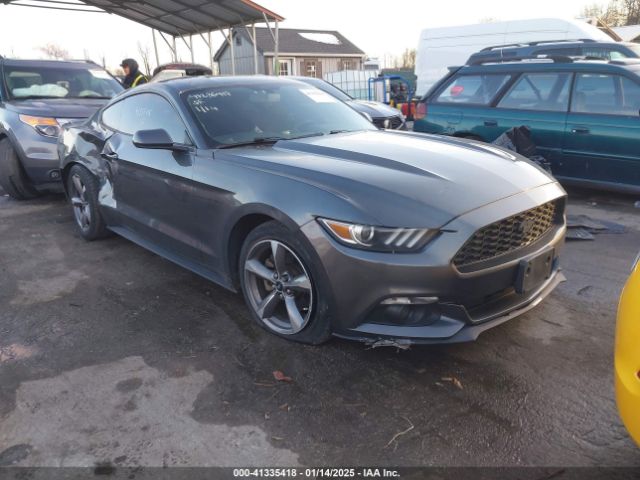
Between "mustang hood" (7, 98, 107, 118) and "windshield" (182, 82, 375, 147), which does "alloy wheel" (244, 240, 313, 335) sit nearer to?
"windshield" (182, 82, 375, 147)

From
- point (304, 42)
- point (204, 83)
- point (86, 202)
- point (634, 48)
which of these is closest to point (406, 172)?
point (204, 83)

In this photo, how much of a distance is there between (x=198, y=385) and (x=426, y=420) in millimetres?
1171

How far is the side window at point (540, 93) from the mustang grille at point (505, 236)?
12.5ft

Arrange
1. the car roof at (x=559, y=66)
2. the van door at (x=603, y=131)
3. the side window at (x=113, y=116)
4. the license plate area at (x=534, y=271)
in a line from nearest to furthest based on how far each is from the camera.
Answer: the license plate area at (x=534, y=271) → the side window at (x=113, y=116) → the van door at (x=603, y=131) → the car roof at (x=559, y=66)

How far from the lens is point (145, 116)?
406 centimetres

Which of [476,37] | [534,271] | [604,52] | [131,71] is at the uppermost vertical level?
[476,37]

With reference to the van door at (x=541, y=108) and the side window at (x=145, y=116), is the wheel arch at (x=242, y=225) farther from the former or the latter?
the van door at (x=541, y=108)

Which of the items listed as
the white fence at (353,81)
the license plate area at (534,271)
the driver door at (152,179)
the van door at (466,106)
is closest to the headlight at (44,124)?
the driver door at (152,179)

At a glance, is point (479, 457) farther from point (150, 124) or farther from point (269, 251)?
point (150, 124)

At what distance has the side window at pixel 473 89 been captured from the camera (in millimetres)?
6680

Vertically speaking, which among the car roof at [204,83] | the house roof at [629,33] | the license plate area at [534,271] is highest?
the house roof at [629,33]

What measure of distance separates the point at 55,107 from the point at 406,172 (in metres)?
Answer: 5.53

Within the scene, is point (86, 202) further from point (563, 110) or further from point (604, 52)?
point (604, 52)

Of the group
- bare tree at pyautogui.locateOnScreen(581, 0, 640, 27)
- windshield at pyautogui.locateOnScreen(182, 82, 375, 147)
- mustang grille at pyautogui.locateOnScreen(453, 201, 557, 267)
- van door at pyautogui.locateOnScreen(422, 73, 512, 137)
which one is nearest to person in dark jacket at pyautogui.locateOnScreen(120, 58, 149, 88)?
van door at pyautogui.locateOnScreen(422, 73, 512, 137)
